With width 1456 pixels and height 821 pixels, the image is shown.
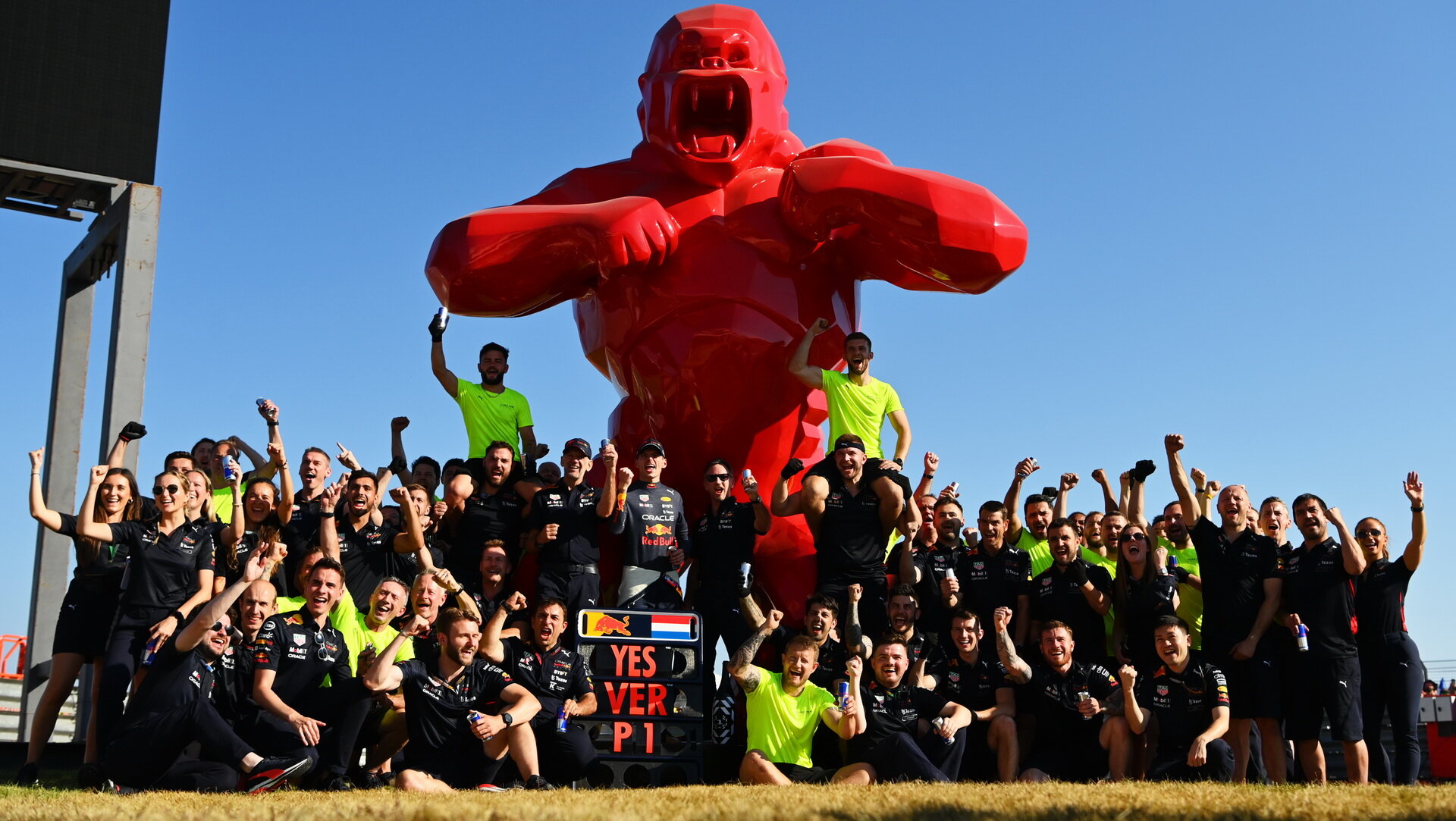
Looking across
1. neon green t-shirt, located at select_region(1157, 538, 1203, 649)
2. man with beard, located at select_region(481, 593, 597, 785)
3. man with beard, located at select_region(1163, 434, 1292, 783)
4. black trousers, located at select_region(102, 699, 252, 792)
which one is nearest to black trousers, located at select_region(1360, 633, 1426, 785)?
man with beard, located at select_region(1163, 434, 1292, 783)

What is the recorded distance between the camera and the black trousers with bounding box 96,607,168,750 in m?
6.26

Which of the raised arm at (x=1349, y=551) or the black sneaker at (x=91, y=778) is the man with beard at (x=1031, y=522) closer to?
the raised arm at (x=1349, y=551)

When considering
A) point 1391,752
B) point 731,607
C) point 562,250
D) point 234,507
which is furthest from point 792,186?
point 1391,752

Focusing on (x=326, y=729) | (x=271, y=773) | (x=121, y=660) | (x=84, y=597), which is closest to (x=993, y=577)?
(x=326, y=729)

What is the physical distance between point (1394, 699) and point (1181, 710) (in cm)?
109

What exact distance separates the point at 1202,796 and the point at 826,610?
6.74ft

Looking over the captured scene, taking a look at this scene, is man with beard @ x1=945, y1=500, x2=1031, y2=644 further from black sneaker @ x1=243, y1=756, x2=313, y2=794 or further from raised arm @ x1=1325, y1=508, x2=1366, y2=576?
black sneaker @ x1=243, y1=756, x2=313, y2=794

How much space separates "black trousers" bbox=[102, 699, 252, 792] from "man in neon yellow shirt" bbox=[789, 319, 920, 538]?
119 inches

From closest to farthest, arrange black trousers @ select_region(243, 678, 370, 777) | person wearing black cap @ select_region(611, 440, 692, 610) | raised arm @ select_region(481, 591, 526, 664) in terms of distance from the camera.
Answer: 1. black trousers @ select_region(243, 678, 370, 777)
2. raised arm @ select_region(481, 591, 526, 664)
3. person wearing black cap @ select_region(611, 440, 692, 610)

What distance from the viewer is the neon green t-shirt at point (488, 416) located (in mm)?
8227

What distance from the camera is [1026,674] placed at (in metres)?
6.93

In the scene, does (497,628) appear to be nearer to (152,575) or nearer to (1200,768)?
(152,575)

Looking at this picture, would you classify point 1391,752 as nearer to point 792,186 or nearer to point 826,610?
point 826,610

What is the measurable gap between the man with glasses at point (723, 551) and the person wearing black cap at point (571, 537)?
1.76ft
